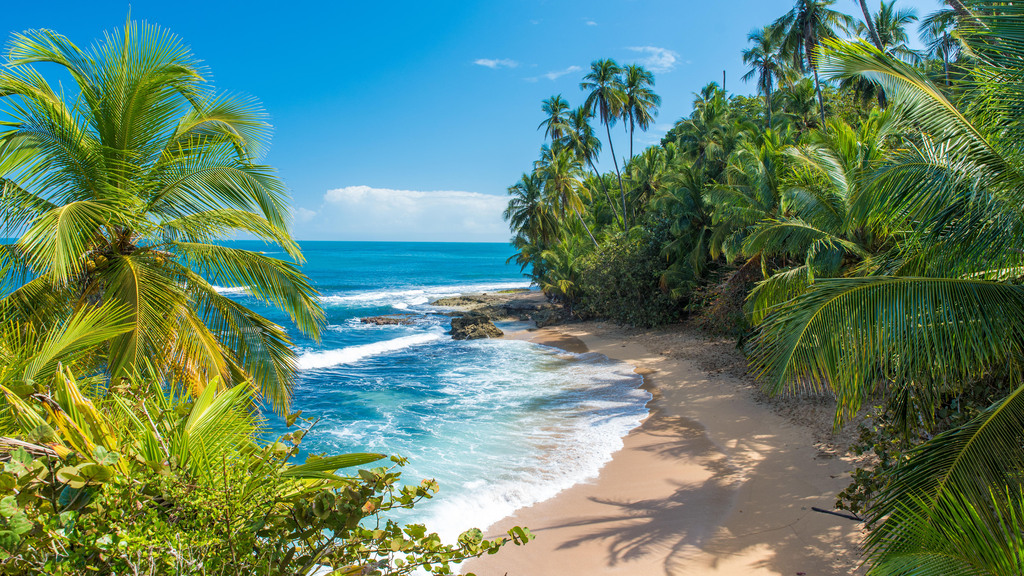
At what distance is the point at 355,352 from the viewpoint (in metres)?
24.0

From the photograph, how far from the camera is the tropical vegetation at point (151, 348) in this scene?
176cm

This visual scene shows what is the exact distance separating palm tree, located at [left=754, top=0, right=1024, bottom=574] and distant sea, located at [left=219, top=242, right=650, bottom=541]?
5089mm

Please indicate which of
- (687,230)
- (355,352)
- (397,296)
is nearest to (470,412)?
(355,352)

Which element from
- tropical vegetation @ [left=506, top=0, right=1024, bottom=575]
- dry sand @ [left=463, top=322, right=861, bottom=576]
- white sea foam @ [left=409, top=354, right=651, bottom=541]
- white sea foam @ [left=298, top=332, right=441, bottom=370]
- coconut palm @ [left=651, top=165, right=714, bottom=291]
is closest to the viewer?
tropical vegetation @ [left=506, top=0, right=1024, bottom=575]

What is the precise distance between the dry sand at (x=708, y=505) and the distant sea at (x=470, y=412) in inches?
32.1

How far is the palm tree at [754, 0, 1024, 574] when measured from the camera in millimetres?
3648

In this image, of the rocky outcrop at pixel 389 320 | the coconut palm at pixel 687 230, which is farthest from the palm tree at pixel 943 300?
the rocky outcrop at pixel 389 320

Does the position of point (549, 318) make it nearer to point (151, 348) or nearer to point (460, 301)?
point (460, 301)

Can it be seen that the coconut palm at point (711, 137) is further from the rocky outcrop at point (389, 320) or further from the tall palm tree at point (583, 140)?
the rocky outcrop at point (389, 320)

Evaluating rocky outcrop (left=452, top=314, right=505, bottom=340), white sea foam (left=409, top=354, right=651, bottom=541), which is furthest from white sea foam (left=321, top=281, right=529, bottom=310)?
white sea foam (left=409, top=354, right=651, bottom=541)

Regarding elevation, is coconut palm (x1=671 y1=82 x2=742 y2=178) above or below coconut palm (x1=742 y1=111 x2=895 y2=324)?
above

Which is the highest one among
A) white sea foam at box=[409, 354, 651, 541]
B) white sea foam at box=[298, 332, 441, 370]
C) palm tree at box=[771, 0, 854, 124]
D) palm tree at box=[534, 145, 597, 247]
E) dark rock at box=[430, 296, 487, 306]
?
palm tree at box=[771, 0, 854, 124]

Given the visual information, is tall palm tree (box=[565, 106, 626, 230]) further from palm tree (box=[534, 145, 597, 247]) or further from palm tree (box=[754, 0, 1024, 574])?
palm tree (box=[754, 0, 1024, 574])

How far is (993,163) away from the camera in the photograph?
4.16m
